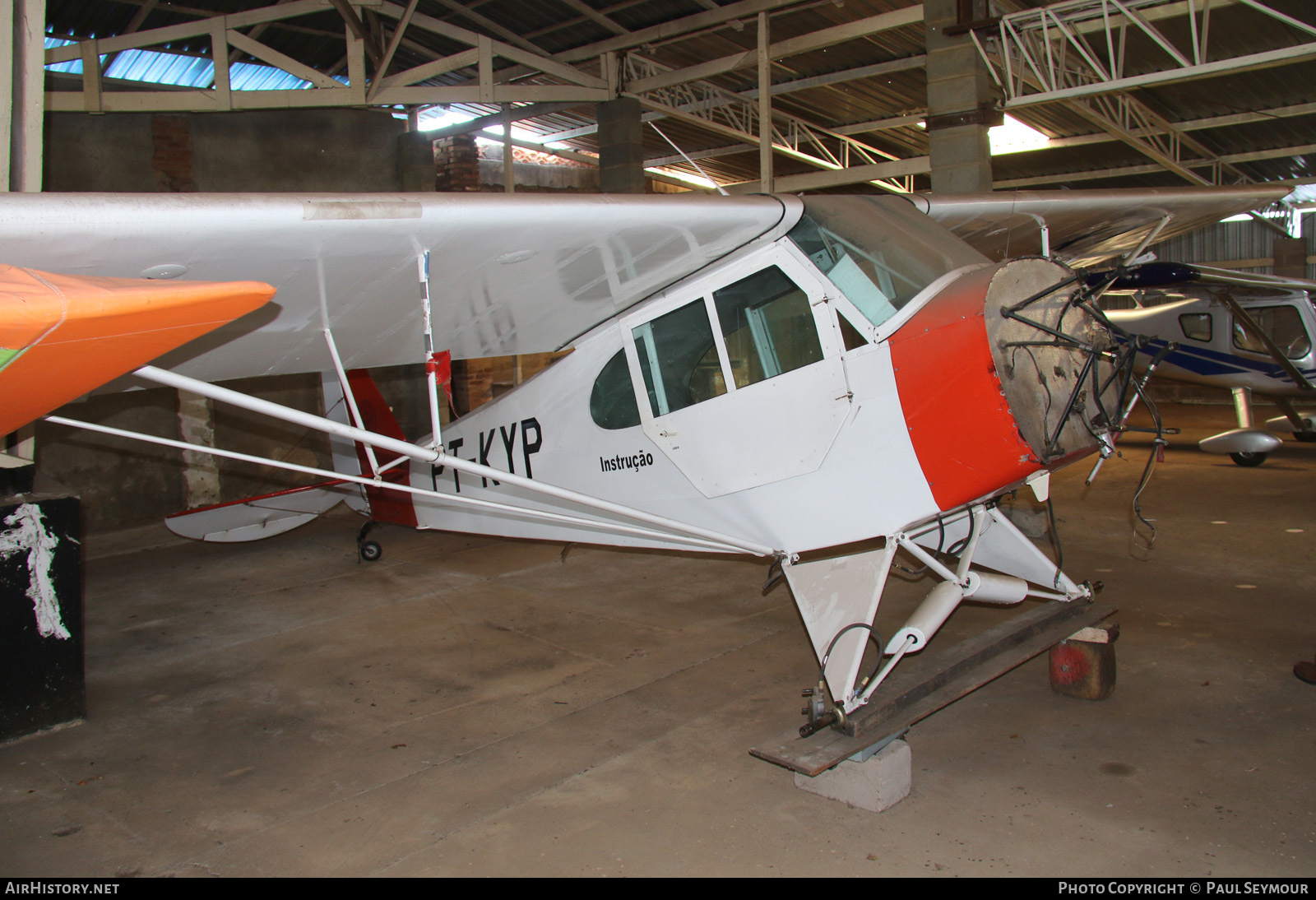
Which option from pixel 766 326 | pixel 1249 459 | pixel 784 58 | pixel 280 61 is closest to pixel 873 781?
pixel 766 326

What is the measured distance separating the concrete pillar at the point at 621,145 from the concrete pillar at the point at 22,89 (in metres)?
9.13

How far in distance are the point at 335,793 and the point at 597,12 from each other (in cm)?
1118

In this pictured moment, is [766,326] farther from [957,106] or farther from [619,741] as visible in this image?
[957,106]

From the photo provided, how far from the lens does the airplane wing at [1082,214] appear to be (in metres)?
5.76

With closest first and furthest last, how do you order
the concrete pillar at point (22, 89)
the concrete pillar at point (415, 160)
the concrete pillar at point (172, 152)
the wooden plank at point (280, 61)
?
the concrete pillar at point (22, 89) < the wooden plank at point (280, 61) < the concrete pillar at point (172, 152) < the concrete pillar at point (415, 160)

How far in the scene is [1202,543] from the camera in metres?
7.65

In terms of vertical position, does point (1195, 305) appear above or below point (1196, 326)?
above

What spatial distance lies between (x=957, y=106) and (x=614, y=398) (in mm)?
5975

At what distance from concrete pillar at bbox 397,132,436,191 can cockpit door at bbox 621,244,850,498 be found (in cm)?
1016

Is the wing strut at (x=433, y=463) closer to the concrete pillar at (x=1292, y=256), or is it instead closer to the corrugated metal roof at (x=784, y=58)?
the corrugated metal roof at (x=784, y=58)

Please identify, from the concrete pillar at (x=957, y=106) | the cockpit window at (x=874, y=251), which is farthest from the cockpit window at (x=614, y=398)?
the concrete pillar at (x=957, y=106)

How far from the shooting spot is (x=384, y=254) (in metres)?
3.68

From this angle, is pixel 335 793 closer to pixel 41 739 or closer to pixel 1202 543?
pixel 41 739
